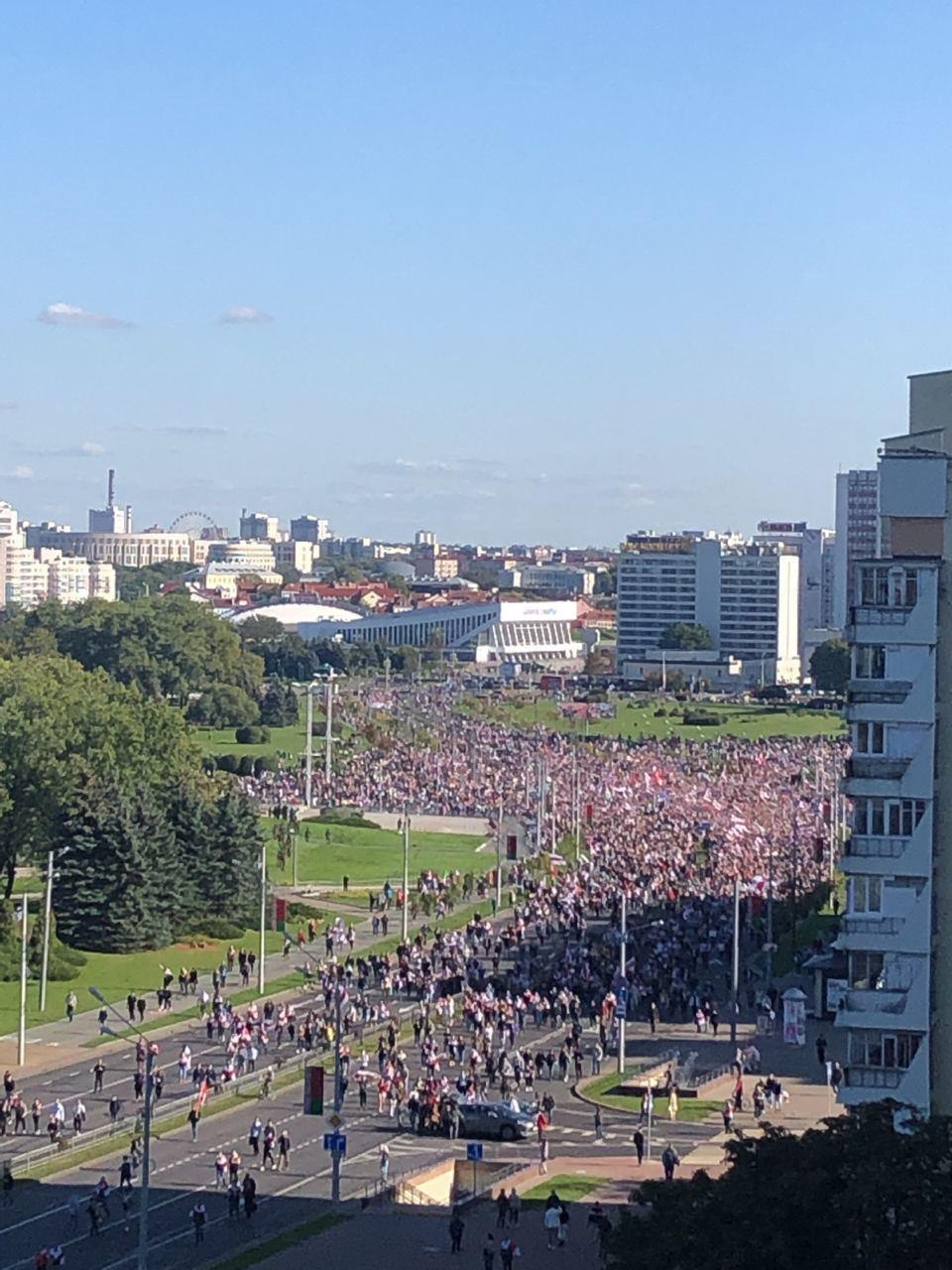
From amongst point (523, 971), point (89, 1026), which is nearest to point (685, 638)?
point (523, 971)

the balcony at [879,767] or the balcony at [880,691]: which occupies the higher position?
the balcony at [880,691]

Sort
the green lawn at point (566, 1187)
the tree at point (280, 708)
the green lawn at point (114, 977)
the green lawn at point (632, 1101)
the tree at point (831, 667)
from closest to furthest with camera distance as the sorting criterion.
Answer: the green lawn at point (566, 1187), the green lawn at point (632, 1101), the green lawn at point (114, 977), the tree at point (280, 708), the tree at point (831, 667)

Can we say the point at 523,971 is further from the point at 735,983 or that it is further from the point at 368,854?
the point at 368,854

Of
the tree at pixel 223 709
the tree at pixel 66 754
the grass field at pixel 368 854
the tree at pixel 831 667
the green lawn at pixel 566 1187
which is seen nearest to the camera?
the green lawn at pixel 566 1187

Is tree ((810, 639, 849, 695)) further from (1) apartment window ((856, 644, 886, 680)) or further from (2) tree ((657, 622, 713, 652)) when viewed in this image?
(1) apartment window ((856, 644, 886, 680))

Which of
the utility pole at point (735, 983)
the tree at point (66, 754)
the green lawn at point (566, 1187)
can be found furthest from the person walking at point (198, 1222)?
the tree at point (66, 754)

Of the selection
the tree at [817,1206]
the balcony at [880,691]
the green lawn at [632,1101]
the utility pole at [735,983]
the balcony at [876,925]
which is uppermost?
the balcony at [880,691]

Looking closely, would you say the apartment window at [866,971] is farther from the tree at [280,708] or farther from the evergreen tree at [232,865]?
the tree at [280,708]

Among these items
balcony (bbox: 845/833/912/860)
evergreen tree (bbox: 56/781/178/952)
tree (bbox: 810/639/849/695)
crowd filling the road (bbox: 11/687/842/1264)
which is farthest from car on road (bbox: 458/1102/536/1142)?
tree (bbox: 810/639/849/695)
